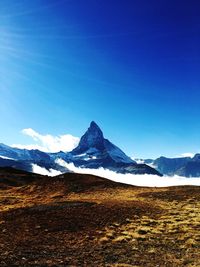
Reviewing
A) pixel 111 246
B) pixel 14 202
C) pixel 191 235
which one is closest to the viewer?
pixel 111 246

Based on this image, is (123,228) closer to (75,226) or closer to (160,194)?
(75,226)

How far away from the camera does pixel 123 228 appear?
34906 mm

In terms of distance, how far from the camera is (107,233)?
32.8m

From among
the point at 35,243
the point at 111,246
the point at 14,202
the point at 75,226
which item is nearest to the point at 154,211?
the point at 75,226

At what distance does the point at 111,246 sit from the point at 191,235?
7922mm

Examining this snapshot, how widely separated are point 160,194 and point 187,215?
1417 centimetres

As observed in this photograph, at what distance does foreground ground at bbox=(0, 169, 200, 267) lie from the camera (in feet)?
84.6

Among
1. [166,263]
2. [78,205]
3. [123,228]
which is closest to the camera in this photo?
[166,263]

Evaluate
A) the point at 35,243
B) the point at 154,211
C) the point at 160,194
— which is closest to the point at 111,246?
the point at 35,243

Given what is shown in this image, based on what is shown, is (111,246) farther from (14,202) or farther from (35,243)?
(14,202)

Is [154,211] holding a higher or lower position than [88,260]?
higher

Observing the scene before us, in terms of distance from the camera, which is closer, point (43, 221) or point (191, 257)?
point (191, 257)

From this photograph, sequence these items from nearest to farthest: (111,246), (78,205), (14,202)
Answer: (111,246)
(78,205)
(14,202)

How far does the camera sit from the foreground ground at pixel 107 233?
84.6 ft
